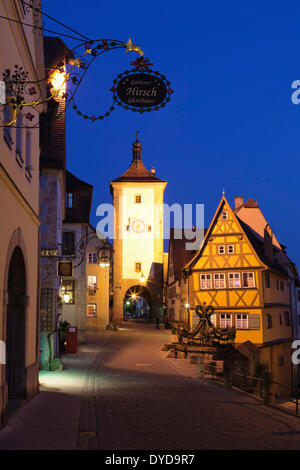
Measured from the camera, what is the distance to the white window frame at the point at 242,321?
31453 mm

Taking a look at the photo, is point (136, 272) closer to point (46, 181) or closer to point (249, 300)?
point (249, 300)

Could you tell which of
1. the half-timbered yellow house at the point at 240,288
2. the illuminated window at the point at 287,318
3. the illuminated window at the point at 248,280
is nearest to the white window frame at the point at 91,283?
the half-timbered yellow house at the point at 240,288

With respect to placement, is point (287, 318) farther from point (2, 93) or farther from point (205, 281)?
point (2, 93)

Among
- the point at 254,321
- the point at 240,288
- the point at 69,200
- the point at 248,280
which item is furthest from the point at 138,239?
the point at 254,321

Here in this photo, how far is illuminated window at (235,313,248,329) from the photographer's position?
3153 cm

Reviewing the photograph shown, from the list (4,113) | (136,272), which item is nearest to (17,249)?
(4,113)

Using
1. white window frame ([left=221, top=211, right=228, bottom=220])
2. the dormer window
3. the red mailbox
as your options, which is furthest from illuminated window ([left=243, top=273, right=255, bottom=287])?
the dormer window

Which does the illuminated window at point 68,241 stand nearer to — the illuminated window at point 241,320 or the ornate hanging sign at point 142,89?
the illuminated window at point 241,320

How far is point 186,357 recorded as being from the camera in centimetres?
2727

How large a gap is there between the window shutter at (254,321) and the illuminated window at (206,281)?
340cm

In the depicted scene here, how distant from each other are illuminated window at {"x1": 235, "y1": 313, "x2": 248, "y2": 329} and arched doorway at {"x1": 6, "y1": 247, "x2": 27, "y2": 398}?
2102 centimetres

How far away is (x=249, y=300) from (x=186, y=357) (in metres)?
6.48

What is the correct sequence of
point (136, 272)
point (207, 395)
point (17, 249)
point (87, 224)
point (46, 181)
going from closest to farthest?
point (17, 249) → point (207, 395) → point (46, 181) → point (87, 224) → point (136, 272)

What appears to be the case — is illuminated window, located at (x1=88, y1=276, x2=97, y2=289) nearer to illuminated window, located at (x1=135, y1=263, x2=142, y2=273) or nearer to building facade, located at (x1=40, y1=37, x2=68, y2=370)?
illuminated window, located at (x1=135, y1=263, x2=142, y2=273)
